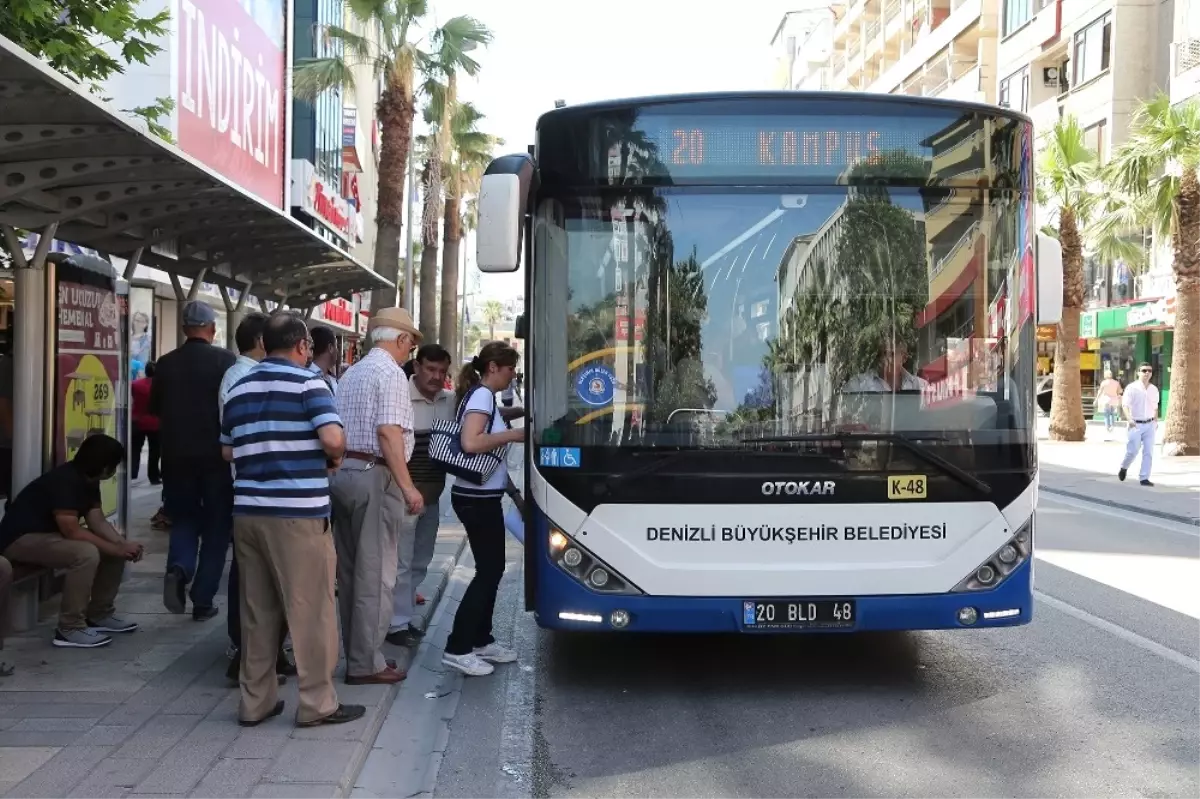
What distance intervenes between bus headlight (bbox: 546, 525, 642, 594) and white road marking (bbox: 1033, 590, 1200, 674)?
3318 mm

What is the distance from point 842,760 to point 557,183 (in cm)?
295

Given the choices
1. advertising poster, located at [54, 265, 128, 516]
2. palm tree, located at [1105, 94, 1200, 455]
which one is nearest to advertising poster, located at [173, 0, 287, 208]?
advertising poster, located at [54, 265, 128, 516]

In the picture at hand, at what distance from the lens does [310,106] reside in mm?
36344

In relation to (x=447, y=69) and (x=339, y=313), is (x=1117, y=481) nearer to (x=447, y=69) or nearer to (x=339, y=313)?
(x=447, y=69)

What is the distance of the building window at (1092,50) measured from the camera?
38.5 m

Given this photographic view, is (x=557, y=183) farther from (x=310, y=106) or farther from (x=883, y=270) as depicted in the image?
(x=310, y=106)

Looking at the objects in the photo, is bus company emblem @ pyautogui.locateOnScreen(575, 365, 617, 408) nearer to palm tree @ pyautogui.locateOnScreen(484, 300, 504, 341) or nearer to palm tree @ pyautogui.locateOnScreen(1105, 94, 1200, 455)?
palm tree @ pyautogui.locateOnScreen(1105, 94, 1200, 455)

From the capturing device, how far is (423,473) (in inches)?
313

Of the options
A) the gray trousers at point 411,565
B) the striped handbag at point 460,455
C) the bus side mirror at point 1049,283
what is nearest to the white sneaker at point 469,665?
the gray trousers at point 411,565

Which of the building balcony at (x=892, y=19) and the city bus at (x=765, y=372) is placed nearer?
the city bus at (x=765, y=372)

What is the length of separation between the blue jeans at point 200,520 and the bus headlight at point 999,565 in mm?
4220

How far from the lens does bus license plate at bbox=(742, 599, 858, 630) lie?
618 centimetres

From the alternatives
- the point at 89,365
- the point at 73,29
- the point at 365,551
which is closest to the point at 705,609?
the point at 365,551

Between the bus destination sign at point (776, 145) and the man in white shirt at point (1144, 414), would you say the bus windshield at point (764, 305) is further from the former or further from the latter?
the man in white shirt at point (1144, 414)
